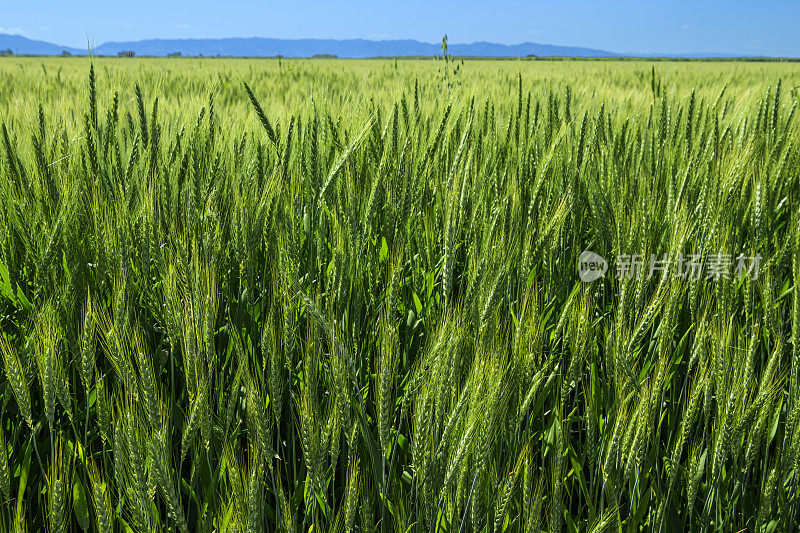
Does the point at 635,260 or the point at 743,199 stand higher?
the point at 743,199

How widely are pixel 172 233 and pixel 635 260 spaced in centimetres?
105

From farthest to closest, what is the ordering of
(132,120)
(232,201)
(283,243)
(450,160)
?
(132,120)
(450,160)
(232,201)
(283,243)

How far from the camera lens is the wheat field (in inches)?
29.7

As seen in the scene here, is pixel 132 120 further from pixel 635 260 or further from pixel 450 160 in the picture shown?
pixel 635 260

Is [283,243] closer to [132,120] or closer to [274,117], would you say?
[274,117]

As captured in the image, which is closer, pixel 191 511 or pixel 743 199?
pixel 191 511

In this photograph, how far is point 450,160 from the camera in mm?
1908

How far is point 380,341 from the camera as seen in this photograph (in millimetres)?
1023

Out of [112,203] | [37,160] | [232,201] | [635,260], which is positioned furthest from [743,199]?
[37,160]

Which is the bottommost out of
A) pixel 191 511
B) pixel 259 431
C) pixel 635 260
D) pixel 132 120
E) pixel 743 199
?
pixel 191 511

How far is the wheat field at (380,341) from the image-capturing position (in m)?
0.75

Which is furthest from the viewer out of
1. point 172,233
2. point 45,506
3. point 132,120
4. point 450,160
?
point 132,120

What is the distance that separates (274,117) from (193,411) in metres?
1.45

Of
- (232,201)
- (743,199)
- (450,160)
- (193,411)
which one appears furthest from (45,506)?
(743,199)
